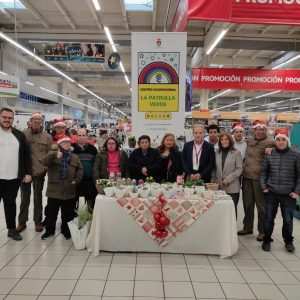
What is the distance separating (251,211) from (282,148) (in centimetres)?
112

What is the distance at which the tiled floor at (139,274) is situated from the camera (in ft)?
9.91

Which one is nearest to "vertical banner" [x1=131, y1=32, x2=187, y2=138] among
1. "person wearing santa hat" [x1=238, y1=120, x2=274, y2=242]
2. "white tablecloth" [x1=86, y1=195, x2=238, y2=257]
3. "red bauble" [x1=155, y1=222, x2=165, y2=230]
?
"person wearing santa hat" [x1=238, y1=120, x2=274, y2=242]

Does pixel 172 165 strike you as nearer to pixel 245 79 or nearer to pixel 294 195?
pixel 294 195

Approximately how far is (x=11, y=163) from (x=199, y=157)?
2.38 meters

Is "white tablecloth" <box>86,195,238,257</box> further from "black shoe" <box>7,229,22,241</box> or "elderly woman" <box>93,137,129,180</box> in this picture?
"black shoe" <box>7,229,22,241</box>

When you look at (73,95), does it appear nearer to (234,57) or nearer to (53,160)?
(234,57)

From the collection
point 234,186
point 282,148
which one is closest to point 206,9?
point 282,148

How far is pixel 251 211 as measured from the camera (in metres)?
4.64

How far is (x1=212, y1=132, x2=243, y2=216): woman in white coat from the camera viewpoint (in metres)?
4.33

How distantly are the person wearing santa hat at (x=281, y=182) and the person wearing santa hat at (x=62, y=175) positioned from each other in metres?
2.34

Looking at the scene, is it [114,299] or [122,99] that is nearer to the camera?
[114,299]

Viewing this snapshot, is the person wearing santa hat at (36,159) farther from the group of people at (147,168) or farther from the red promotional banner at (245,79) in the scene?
the red promotional banner at (245,79)

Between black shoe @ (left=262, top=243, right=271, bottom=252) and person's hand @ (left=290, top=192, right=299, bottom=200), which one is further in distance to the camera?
black shoe @ (left=262, top=243, right=271, bottom=252)

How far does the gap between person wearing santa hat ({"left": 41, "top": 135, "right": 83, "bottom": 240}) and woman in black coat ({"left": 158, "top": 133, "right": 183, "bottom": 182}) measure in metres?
1.14
